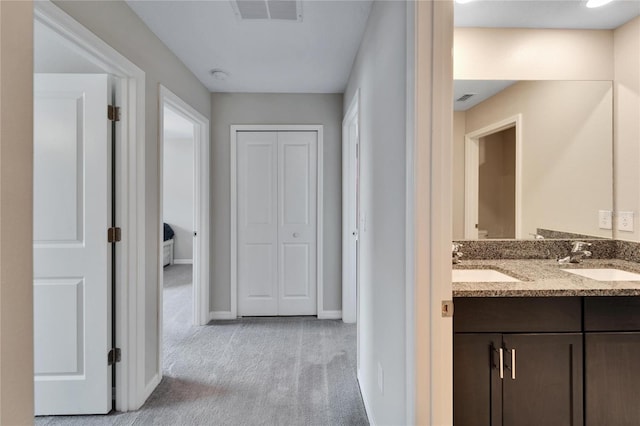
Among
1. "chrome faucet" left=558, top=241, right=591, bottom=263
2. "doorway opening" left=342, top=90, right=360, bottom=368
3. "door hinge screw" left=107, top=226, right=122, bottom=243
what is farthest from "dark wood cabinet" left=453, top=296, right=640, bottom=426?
"doorway opening" left=342, top=90, right=360, bottom=368

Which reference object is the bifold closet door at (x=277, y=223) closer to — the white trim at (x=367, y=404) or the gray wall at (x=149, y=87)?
the gray wall at (x=149, y=87)

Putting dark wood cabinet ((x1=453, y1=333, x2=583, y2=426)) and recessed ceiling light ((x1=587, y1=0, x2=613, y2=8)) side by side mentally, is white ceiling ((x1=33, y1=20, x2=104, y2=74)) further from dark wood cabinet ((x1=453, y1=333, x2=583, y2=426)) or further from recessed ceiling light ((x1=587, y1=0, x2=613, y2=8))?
recessed ceiling light ((x1=587, y1=0, x2=613, y2=8))

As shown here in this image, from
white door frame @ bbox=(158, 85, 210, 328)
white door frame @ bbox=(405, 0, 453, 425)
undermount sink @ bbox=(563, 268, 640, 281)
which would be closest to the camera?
white door frame @ bbox=(405, 0, 453, 425)

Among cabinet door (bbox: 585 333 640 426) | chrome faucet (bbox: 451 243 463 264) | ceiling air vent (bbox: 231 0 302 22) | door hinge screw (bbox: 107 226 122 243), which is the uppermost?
ceiling air vent (bbox: 231 0 302 22)

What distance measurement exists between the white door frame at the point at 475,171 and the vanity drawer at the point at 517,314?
2.10 ft

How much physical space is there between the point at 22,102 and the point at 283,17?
156 centimetres

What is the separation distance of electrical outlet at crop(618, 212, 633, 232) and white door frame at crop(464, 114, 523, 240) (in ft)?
1.66

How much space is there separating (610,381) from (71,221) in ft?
8.87

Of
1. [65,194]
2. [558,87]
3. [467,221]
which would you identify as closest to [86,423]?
[65,194]

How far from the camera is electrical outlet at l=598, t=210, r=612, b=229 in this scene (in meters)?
1.95

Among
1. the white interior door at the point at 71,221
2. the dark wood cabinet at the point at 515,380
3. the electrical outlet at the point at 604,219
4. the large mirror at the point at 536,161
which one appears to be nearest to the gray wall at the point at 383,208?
the dark wood cabinet at the point at 515,380

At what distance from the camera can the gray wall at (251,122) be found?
12.0ft

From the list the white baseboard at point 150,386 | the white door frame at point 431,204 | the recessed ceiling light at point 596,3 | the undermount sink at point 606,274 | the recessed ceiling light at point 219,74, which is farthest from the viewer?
the recessed ceiling light at point 219,74

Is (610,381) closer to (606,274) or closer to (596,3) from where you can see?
(606,274)
